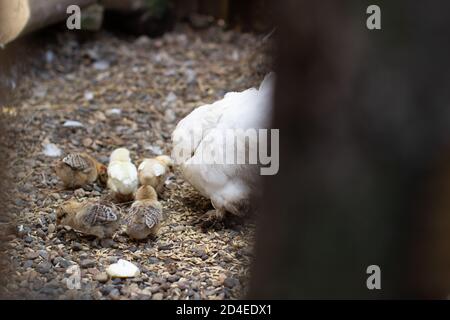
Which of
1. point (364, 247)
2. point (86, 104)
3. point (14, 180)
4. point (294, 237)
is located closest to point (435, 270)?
point (364, 247)

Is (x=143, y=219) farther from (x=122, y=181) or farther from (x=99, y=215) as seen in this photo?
(x=122, y=181)

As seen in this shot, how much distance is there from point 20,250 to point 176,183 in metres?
0.96

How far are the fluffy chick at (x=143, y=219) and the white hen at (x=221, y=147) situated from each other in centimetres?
23

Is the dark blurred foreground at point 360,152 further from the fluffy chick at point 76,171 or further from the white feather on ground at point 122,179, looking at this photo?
the fluffy chick at point 76,171

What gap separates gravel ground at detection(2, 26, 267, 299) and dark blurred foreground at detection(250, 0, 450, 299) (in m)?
0.94

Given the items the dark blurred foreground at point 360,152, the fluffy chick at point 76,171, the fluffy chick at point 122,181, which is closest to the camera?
the dark blurred foreground at point 360,152

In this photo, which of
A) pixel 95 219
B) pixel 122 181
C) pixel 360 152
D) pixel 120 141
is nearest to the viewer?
pixel 360 152

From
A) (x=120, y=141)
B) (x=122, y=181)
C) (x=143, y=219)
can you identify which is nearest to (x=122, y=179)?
(x=122, y=181)

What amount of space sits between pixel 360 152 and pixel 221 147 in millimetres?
1431

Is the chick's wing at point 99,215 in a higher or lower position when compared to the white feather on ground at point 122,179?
lower

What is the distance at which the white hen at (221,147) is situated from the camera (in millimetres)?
3287

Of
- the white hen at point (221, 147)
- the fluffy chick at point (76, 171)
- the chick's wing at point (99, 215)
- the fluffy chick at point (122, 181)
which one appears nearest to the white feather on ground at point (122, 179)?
the fluffy chick at point (122, 181)

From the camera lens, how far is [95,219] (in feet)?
10.6

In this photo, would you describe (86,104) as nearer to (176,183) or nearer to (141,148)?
(141,148)
